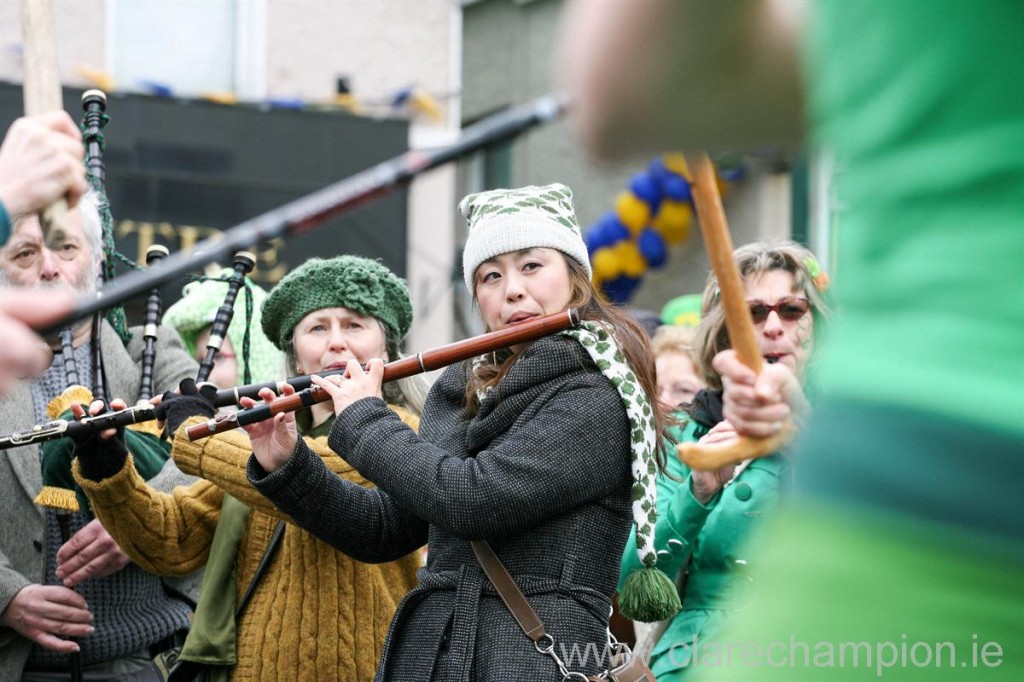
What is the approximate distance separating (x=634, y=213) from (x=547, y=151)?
1.74 m

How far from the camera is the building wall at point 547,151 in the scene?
9266mm

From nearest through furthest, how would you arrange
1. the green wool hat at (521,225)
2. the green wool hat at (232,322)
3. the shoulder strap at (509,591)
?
1. the shoulder strap at (509,591)
2. the green wool hat at (521,225)
3. the green wool hat at (232,322)

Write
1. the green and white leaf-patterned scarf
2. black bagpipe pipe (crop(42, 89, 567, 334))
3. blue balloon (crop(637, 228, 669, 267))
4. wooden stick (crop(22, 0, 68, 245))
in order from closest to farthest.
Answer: black bagpipe pipe (crop(42, 89, 567, 334))
wooden stick (crop(22, 0, 68, 245))
the green and white leaf-patterned scarf
blue balloon (crop(637, 228, 669, 267))

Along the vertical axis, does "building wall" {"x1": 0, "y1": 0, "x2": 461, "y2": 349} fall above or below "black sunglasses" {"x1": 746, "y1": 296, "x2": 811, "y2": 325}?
above

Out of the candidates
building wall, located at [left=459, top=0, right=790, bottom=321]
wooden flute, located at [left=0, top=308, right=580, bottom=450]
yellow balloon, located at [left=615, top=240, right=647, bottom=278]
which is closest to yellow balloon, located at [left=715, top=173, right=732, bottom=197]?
building wall, located at [left=459, top=0, right=790, bottom=321]

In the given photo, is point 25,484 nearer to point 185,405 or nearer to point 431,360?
point 185,405

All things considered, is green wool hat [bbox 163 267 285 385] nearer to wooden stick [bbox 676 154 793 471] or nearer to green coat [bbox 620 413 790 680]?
green coat [bbox 620 413 790 680]

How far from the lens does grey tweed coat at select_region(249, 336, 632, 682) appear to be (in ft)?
8.43

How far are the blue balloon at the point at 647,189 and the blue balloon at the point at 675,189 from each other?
5 centimetres

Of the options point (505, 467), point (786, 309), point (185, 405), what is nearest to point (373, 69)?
point (786, 309)

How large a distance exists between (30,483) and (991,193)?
2899 millimetres

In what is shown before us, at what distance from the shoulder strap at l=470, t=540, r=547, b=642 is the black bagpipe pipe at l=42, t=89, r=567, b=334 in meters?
1.12

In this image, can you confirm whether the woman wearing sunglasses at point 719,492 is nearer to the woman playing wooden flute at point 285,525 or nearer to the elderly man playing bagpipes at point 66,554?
the woman playing wooden flute at point 285,525

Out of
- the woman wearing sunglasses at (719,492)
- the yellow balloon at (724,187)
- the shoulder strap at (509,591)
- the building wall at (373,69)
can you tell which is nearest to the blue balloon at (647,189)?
the yellow balloon at (724,187)
